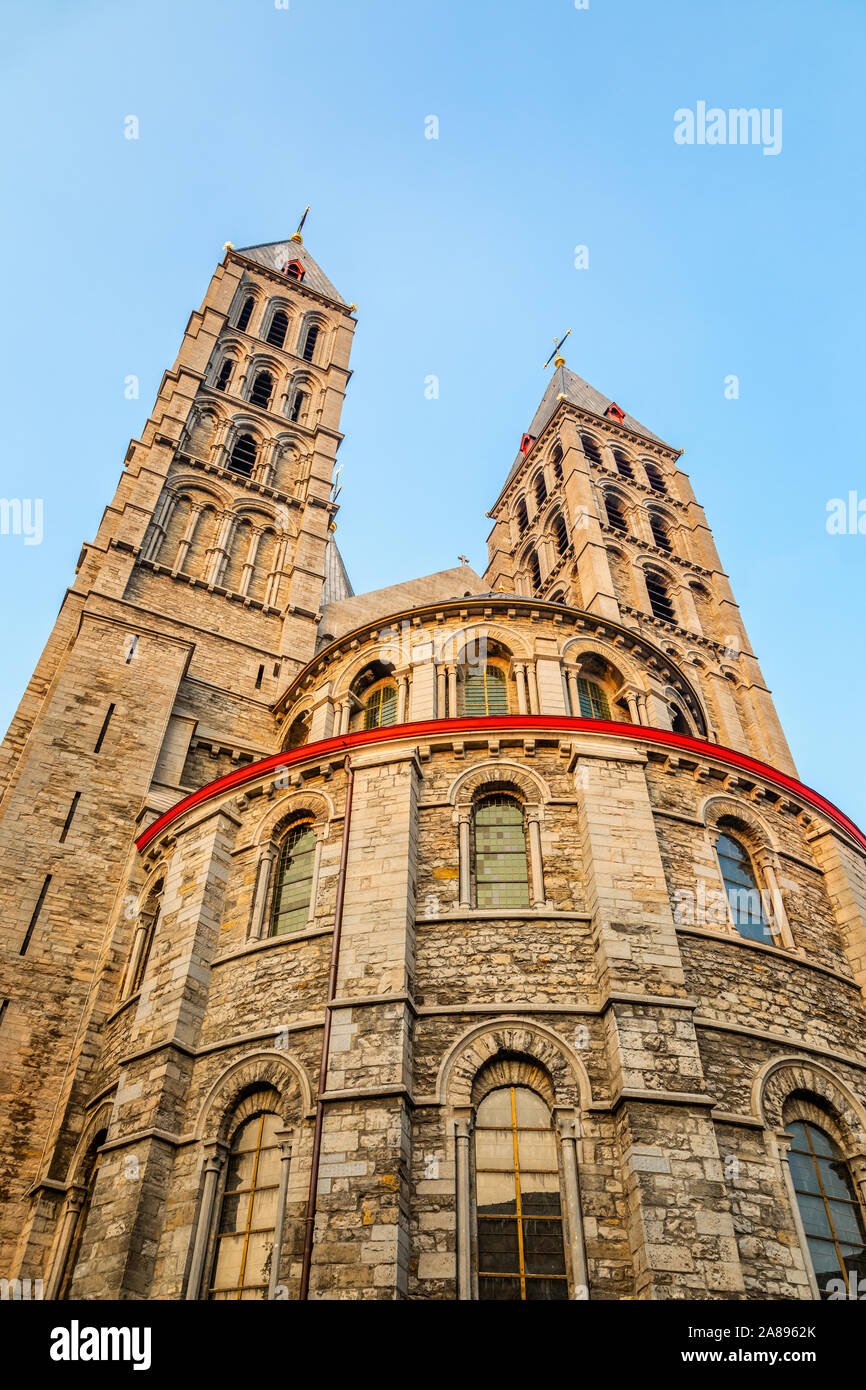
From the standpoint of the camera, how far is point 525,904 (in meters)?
14.0

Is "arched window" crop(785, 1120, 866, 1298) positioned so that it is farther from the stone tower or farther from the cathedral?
the stone tower

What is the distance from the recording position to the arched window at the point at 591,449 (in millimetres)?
46103

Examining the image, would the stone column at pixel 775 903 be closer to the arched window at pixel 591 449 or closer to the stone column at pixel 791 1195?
the stone column at pixel 791 1195

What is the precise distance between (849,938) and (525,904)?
5731mm

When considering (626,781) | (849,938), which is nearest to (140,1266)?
(626,781)

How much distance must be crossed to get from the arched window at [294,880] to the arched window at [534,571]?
1098 inches

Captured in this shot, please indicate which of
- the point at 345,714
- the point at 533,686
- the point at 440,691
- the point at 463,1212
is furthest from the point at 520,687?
the point at 463,1212

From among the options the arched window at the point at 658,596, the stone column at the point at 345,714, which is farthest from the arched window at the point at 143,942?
the arched window at the point at 658,596

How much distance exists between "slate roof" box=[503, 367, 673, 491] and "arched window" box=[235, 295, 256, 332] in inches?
639

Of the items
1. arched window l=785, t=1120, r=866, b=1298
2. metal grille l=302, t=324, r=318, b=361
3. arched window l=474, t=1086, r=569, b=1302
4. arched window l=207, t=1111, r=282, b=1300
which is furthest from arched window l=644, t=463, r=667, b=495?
arched window l=207, t=1111, r=282, b=1300

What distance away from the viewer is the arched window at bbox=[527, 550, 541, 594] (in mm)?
43094

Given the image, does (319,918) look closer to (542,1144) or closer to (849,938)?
(542,1144)

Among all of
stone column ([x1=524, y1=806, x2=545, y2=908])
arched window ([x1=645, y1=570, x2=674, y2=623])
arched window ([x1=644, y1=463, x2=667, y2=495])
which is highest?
arched window ([x1=644, y1=463, x2=667, y2=495])

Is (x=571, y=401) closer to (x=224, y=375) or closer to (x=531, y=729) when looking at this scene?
(x=224, y=375)
